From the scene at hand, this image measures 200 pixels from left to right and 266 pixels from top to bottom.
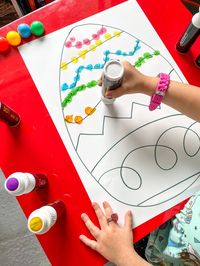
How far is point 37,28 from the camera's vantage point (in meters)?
0.71

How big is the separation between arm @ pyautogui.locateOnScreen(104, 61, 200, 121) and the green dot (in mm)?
226

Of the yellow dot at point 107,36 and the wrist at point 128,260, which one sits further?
the yellow dot at point 107,36

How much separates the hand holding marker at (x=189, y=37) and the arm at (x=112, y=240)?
422 millimetres

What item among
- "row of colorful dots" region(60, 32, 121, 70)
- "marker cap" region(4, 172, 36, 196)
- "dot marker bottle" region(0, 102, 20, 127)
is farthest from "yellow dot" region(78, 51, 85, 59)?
"marker cap" region(4, 172, 36, 196)


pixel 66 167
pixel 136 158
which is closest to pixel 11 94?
pixel 66 167

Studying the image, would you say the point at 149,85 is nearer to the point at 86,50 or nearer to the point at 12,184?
the point at 86,50

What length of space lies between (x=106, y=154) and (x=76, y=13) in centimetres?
36

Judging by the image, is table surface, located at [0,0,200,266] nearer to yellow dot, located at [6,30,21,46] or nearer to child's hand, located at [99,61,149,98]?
yellow dot, located at [6,30,21,46]

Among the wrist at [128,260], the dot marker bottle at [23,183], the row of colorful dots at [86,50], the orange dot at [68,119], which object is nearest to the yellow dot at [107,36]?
the row of colorful dots at [86,50]

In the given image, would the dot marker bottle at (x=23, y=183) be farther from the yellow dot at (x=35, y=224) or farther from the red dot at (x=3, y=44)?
the red dot at (x=3, y=44)

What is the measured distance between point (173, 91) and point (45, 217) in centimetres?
38

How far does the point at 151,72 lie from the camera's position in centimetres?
74

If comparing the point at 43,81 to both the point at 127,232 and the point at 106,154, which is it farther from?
the point at 127,232

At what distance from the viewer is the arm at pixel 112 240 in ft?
2.06
